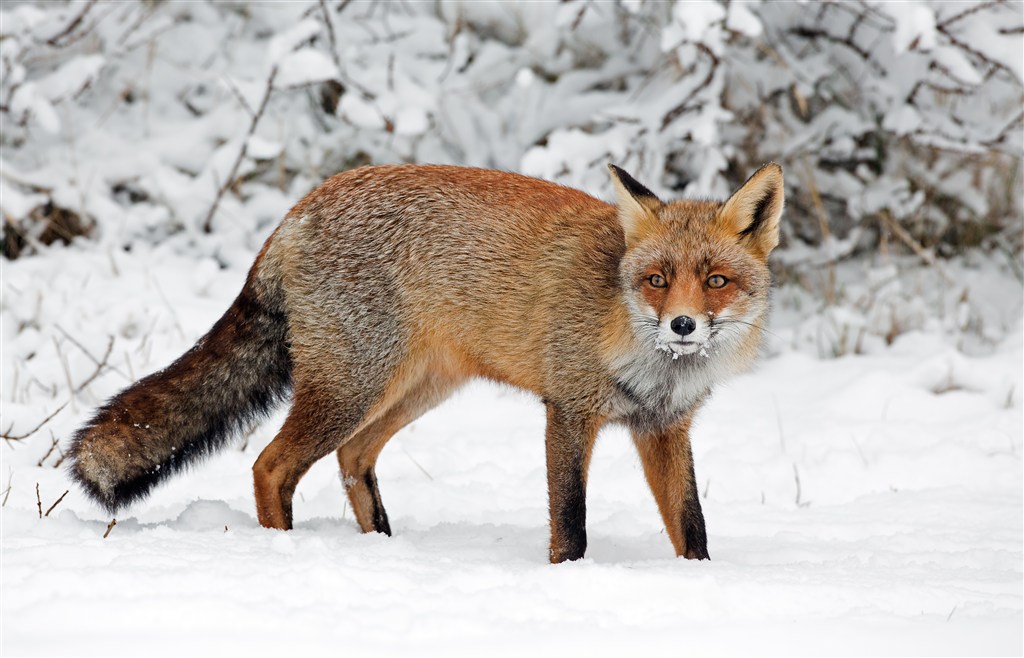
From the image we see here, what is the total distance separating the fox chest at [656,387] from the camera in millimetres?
3447

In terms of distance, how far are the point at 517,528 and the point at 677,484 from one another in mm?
612

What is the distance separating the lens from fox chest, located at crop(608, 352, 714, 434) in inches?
136

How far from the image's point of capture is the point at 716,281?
324cm

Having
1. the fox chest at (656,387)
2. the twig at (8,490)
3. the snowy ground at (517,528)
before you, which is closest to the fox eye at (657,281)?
the fox chest at (656,387)

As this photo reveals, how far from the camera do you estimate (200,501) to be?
3609 millimetres

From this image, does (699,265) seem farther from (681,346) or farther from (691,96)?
(691,96)

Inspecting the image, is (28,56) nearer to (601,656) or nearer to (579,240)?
(579,240)

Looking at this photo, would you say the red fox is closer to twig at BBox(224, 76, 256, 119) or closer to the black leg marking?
the black leg marking

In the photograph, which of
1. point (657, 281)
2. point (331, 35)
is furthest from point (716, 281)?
point (331, 35)

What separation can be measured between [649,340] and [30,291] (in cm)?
387

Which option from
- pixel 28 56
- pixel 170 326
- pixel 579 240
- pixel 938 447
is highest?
pixel 28 56

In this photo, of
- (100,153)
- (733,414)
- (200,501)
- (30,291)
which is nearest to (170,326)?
(30,291)

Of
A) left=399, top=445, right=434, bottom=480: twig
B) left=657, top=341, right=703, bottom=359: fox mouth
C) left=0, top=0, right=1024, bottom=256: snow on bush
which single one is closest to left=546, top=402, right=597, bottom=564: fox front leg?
left=657, top=341, right=703, bottom=359: fox mouth

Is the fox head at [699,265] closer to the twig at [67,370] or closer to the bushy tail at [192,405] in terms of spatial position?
the bushy tail at [192,405]
